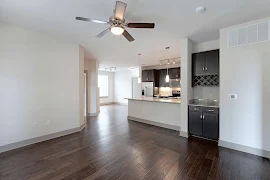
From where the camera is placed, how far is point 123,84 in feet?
34.1

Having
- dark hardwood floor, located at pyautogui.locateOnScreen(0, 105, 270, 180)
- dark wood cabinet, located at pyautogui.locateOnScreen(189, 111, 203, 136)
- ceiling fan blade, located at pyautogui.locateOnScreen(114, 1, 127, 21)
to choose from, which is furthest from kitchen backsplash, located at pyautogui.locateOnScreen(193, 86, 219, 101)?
ceiling fan blade, located at pyautogui.locateOnScreen(114, 1, 127, 21)

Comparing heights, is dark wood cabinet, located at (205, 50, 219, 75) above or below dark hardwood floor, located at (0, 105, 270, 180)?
above

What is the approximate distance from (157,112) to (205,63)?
219 cm

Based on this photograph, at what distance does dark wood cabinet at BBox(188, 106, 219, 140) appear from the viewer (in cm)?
329

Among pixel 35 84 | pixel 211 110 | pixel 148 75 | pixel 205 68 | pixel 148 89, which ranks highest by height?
pixel 148 75

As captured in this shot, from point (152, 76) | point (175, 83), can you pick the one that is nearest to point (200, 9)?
point (175, 83)

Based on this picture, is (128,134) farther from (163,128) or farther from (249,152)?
(249,152)

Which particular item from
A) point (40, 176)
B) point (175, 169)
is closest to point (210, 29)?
point (175, 169)

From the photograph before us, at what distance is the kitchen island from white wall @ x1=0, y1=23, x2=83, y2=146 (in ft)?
7.35

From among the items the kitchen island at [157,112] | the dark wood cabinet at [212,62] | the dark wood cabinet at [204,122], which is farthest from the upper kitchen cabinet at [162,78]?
the dark wood cabinet at [204,122]

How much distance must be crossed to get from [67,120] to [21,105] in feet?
3.91

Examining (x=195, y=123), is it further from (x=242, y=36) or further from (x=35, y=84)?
(x=35, y=84)

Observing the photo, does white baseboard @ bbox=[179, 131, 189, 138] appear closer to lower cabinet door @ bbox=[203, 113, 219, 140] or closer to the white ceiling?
lower cabinet door @ bbox=[203, 113, 219, 140]

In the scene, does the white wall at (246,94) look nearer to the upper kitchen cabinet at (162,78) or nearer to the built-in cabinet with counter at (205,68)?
the built-in cabinet with counter at (205,68)
